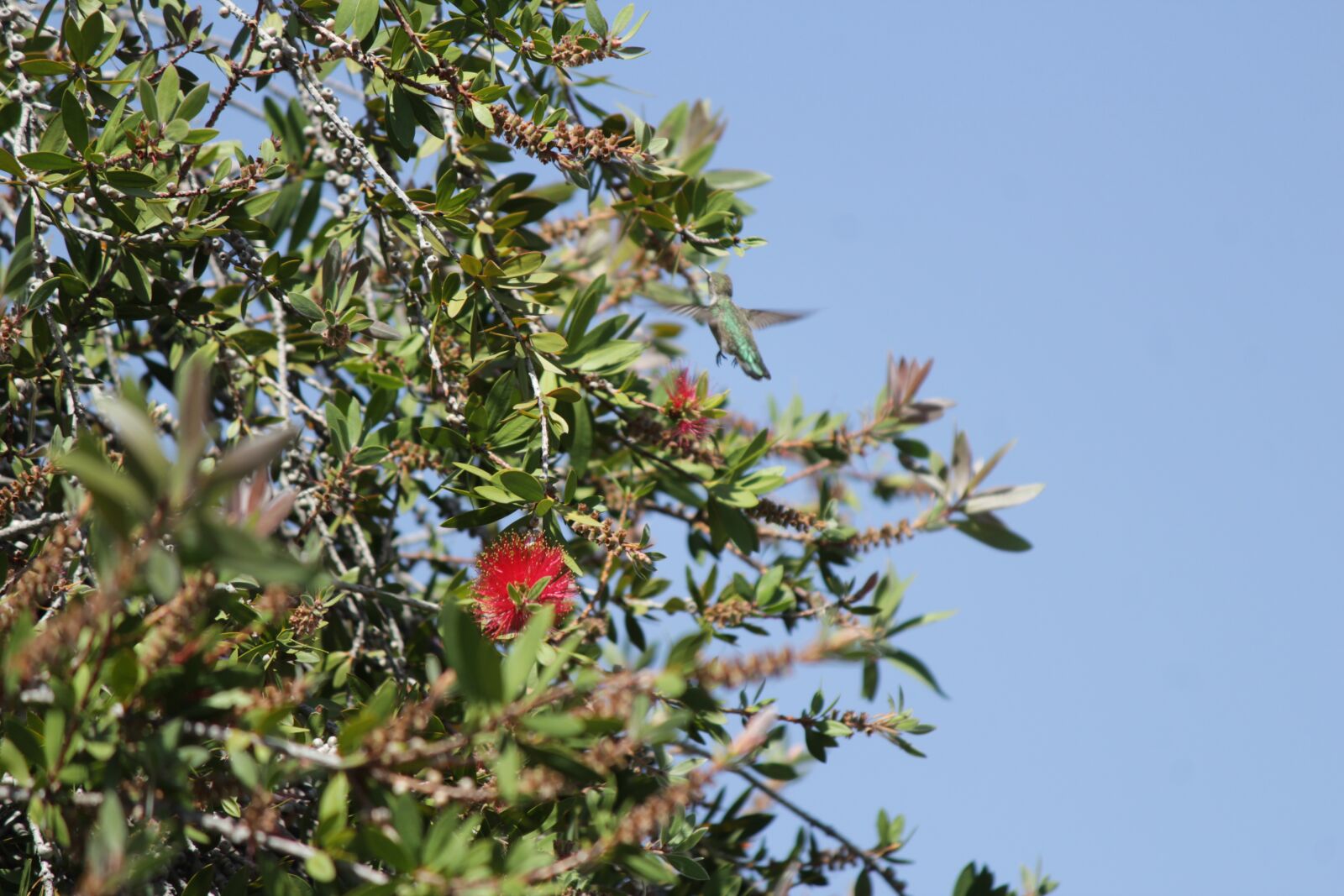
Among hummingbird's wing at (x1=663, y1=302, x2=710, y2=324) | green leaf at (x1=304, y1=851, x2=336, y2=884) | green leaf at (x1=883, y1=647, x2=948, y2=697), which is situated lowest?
green leaf at (x1=304, y1=851, x2=336, y2=884)

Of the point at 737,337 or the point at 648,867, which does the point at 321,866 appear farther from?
the point at 737,337

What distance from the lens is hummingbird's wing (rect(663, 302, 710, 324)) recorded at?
85.9 inches

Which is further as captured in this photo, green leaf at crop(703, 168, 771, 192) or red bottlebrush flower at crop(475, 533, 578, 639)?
green leaf at crop(703, 168, 771, 192)

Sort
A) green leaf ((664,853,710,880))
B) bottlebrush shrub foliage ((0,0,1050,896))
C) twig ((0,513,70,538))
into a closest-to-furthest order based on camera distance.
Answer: bottlebrush shrub foliage ((0,0,1050,896)), twig ((0,513,70,538)), green leaf ((664,853,710,880))

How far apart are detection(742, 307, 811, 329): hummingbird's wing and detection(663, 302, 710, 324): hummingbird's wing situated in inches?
3.6

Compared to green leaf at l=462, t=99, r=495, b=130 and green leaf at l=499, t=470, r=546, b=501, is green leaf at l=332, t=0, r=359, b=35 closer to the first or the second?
green leaf at l=462, t=99, r=495, b=130

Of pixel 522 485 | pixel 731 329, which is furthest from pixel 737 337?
pixel 522 485

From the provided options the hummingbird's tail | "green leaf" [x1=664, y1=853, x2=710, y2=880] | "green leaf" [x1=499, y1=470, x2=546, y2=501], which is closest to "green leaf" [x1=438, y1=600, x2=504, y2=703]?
"green leaf" [x1=499, y1=470, x2=546, y2=501]

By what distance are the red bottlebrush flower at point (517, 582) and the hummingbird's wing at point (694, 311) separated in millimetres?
Answer: 731

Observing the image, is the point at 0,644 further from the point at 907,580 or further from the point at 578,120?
the point at 907,580

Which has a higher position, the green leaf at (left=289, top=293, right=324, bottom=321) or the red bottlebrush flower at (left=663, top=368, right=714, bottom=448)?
the red bottlebrush flower at (left=663, top=368, right=714, bottom=448)

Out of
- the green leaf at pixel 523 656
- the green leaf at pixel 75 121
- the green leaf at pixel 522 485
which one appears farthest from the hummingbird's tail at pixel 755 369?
the green leaf at pixel 75 121

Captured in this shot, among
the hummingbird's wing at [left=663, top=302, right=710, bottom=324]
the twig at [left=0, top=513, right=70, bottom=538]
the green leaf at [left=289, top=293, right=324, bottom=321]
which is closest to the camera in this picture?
the twig at [left=0, top=513, right=70, bottom=538]

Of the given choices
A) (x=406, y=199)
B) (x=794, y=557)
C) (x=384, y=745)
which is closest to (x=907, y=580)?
(x=794, y=557)
